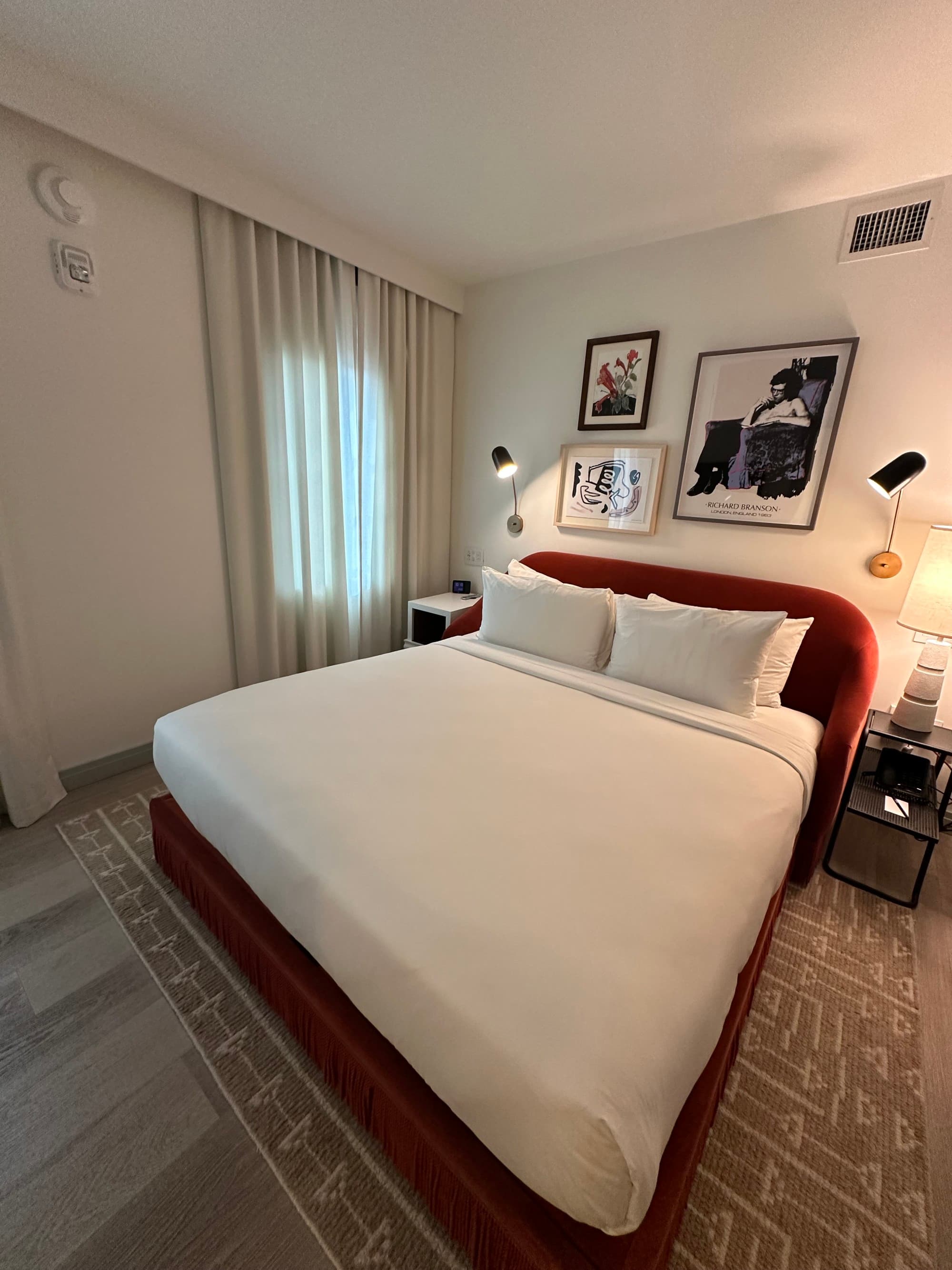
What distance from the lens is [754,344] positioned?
233cm

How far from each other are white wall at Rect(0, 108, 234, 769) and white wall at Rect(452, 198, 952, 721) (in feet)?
5.84

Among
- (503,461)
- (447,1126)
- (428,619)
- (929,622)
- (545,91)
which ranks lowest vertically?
(447,1126)

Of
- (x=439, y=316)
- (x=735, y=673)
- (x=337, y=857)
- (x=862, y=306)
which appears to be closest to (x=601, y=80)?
(x=862, y=306)

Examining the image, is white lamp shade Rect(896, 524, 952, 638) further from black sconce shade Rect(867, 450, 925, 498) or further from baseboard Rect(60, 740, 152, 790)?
baseboard Rect(60, 740, 152, 790)

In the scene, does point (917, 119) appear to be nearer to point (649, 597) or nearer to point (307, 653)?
point (649, 597)

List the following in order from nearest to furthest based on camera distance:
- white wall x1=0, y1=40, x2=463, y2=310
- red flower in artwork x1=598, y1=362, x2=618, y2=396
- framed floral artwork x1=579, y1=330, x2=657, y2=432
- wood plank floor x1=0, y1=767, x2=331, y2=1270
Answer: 1. wood plank floor x1=0, y1=767, x2=331, y2=1270
2. white wall x1=0, y1=40, x2=463, y2=310
3. framed floral artwork x1=579, y1=330, x2=657, y2=432
4. red flower in artwork x1=598, y1=362, x2=618, y2=396

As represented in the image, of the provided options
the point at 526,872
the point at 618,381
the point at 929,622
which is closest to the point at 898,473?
the point at 929,622

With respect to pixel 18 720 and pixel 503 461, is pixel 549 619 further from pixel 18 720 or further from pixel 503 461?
pixel 18 720

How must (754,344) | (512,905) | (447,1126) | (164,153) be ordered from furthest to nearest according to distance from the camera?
(754,344) → (164,153) → (512,905) → (447,1126)

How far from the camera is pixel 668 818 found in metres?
1.32

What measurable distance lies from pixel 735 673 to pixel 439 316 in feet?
9.32

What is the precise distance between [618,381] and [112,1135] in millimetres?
3351

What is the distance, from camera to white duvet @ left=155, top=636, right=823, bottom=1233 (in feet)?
2.53

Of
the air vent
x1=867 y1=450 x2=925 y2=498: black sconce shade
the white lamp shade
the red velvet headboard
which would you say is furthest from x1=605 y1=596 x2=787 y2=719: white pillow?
the air vent
